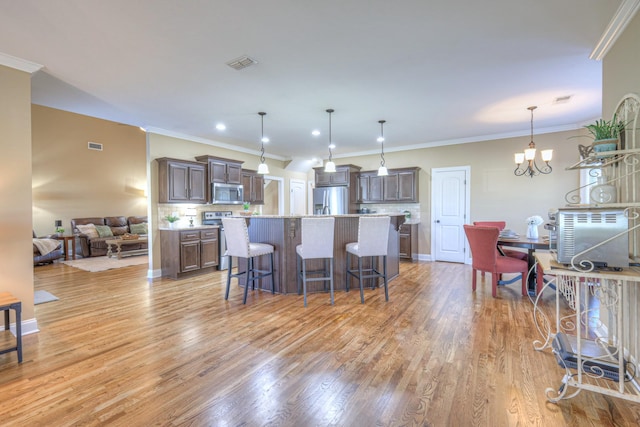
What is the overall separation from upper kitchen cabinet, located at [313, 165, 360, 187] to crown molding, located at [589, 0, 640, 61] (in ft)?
15.5

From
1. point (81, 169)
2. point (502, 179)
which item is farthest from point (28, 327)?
point (502, 179)

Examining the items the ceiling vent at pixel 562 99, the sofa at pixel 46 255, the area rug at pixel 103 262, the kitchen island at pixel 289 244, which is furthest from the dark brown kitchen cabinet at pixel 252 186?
the ceiling vent at pixel 562 99

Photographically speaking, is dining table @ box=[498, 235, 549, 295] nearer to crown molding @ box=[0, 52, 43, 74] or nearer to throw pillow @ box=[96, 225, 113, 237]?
crown molding @ box=[0, 52, 43, 74]

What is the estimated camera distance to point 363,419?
1.63 meters

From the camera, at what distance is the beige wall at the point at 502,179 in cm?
518

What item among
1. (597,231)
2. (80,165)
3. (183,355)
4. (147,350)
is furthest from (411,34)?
(80,165)

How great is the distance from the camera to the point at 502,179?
18.6 ft

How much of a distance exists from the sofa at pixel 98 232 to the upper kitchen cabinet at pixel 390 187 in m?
6.07

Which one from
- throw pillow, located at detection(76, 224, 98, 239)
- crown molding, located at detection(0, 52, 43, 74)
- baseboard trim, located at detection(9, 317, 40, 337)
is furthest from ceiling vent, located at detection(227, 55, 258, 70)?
throw pillow, located at detection(76, 224, 98, 239)

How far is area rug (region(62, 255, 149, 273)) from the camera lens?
6039 millimetres

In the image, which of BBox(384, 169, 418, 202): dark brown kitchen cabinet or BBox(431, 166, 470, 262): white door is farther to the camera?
BBox(384, 169, 418, 202): dark brown kitchen cabinet

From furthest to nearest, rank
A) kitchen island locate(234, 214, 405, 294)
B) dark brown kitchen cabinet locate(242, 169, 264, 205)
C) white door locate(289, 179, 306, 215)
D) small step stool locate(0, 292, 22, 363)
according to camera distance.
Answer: white door locate(289, 179, 306, 215) < dark brown kitchen cabinet locate(242, 169, 264, 205) < kitchen island locate(234, 214, 405, 294) < small step stool locate(0, 292, 22, 363)

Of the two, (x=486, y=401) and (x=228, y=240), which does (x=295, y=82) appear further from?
(x=486, y=401)

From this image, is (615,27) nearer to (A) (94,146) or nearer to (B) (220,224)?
(B) (220,224)
